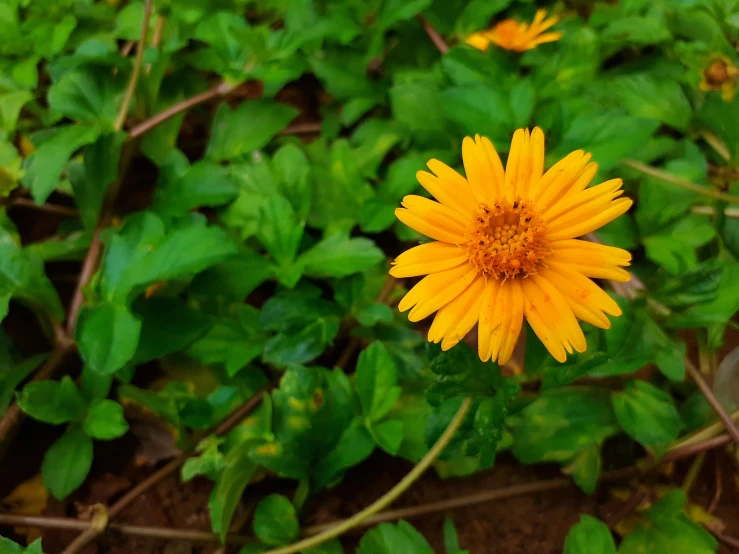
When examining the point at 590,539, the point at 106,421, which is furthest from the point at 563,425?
the point at 106,421

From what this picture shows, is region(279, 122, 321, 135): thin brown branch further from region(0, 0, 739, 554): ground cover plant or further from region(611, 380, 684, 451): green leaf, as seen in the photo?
region(611, 380, 684, 451): green leaf

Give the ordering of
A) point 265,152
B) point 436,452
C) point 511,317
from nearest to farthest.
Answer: point 511,317 < point 436,452 < point 265,152

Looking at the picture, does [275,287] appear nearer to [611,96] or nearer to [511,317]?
[511,317]

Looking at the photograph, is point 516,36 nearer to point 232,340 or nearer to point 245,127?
point 245,127

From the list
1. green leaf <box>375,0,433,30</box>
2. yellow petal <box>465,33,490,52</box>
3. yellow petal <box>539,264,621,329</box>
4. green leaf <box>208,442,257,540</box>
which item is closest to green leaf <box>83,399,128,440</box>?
green leaf <box>208,442,257,540</box>

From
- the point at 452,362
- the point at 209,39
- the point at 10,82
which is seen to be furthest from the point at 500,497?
the point at 10,82

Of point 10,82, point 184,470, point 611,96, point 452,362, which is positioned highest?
point 10,82

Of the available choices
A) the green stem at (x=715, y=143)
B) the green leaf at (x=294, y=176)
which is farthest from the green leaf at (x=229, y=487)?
the green stem at (x=715, y=143)
